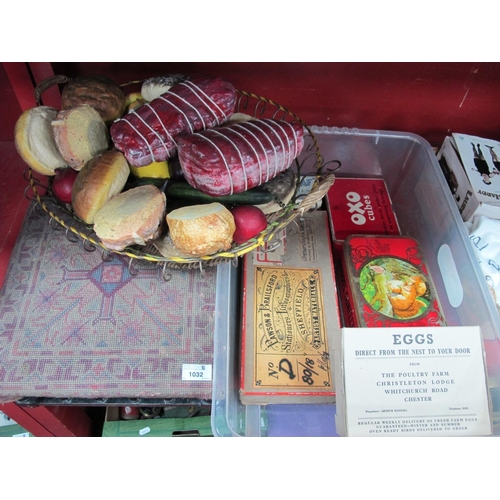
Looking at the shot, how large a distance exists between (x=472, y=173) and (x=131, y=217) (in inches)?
28.5

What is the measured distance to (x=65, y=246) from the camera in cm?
88

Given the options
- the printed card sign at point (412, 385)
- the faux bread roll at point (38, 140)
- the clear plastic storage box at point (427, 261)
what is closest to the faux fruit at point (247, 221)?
the clear plastic storage box at point (427, 261)

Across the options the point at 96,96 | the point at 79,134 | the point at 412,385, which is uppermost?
the point at 96,96

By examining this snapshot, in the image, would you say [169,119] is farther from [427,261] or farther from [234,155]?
[427,261]

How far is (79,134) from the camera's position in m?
0.72

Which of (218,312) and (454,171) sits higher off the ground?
(454,171)

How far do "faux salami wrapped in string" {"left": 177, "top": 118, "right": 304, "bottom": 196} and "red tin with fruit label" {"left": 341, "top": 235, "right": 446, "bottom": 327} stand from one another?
0.91 feet

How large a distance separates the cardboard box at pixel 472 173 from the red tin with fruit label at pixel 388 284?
145 mm

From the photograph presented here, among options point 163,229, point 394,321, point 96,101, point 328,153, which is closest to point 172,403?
point 163,229

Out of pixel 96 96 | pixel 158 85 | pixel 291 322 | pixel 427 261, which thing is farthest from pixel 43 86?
pixel 427 261

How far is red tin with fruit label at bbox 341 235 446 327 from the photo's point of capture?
0.79m

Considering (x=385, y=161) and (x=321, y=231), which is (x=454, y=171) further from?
(x=321, y=231)

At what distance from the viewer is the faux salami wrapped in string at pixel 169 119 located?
0.70m

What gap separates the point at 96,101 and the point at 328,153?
0.59 metres
